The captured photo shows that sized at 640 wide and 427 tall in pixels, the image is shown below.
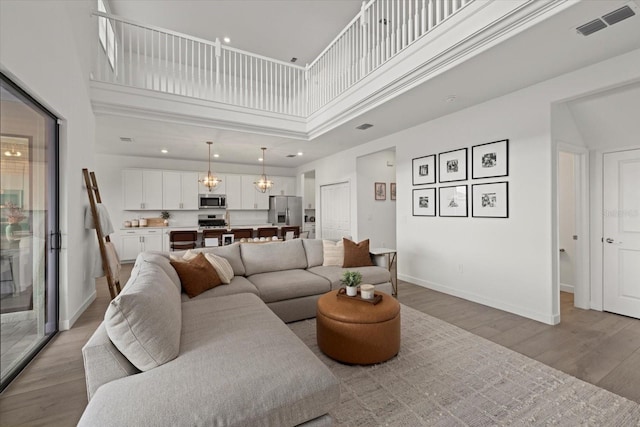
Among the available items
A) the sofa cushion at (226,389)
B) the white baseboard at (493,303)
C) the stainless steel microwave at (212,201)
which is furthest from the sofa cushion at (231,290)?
the stainless steel microwave at (212,201)

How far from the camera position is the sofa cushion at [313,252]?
156 inches

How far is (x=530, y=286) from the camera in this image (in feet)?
10.8

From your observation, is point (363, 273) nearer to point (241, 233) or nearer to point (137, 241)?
point (241, 233)

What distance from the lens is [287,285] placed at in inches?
124

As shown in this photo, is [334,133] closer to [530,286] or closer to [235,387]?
[530,286]

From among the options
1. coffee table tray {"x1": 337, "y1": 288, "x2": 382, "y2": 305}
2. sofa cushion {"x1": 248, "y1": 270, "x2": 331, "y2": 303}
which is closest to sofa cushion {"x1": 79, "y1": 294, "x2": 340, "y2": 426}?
coffee table tray {"x1": 337, "y1": 288, "x2": 382, "y2": 305}

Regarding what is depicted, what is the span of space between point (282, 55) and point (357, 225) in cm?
401

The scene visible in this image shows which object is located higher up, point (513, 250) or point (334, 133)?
point (334, 133)

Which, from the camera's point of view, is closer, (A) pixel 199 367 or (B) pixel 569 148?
(A) pixel 199 367

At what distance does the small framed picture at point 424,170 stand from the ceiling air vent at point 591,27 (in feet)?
7.43

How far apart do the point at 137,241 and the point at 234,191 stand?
2.64 meters

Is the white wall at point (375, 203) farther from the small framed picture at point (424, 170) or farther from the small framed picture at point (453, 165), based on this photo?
the small framed picture at point (453, 165)

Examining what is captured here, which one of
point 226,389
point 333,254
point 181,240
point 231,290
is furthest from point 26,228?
point 181,240

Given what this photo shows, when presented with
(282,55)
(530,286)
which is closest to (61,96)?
(282,55)
